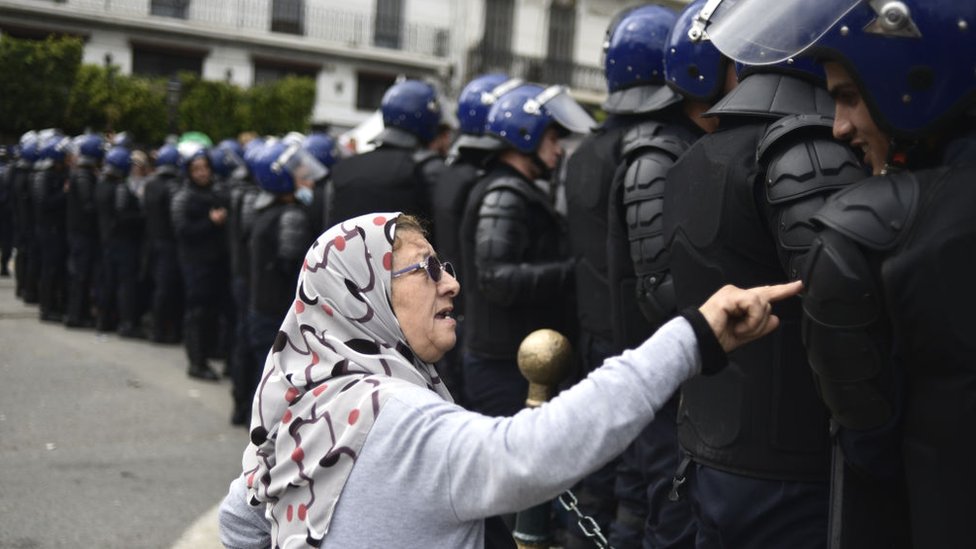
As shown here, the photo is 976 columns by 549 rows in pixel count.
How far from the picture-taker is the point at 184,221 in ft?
35.6

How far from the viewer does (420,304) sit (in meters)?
2.42

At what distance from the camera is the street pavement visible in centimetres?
603

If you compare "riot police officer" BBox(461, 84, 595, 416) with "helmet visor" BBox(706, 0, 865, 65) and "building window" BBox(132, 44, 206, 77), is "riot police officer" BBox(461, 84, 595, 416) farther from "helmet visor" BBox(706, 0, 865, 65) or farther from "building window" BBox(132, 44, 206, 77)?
"building window" BBox(132, 44, 206, 77)

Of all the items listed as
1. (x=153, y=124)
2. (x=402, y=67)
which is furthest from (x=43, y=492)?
(x=402, y=67)

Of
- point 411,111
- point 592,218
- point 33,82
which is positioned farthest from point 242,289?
point 33,82

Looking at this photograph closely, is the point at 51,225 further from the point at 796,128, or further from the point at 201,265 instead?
the point at 796,128

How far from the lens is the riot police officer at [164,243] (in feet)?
38.8

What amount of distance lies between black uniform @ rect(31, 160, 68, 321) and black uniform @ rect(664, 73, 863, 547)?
12.6 meters

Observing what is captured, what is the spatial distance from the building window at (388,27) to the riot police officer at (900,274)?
3519cm

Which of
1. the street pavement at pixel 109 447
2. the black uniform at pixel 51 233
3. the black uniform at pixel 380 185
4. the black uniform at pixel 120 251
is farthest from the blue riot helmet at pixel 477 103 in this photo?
the black uniform at pixel 51 233

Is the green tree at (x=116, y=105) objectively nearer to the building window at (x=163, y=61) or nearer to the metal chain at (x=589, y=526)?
the building window at (x=163, y=61)

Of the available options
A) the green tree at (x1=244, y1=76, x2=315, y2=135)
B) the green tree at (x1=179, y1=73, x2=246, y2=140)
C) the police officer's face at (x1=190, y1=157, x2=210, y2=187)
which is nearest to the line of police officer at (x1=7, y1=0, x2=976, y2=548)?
the police officer's face at (x1=190, y1=157, x2=210, y2=187)

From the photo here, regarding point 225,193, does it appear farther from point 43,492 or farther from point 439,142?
point 43,492

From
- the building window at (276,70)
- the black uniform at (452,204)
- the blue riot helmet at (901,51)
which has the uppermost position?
the building window at (276,70)
